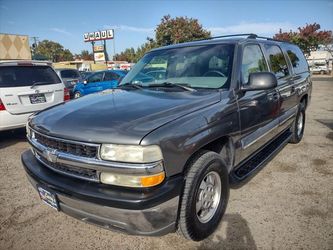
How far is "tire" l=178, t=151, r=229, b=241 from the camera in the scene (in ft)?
7.73

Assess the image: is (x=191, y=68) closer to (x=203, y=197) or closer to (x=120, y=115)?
(x=120, y=115)

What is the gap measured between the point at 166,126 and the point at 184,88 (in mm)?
1044

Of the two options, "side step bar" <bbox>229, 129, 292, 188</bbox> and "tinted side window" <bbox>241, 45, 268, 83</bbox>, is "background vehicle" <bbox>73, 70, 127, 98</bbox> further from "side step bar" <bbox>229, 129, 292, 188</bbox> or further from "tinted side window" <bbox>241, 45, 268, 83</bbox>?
"tinted side window" <bbox>241, 45, 268, 83</bbox>

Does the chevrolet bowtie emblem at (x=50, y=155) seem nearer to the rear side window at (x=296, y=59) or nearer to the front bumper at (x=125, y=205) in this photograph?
the front bumper at (x=125, y=205)

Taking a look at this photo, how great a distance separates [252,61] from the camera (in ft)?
12.1

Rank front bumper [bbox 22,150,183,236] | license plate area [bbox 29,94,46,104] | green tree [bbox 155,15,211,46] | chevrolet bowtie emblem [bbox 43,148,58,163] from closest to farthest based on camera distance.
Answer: front bumper [bbox 22,150,183,236]
chevrolet bowtie emblem [bbox 43,148,58,163]
license plate area [bbox 29,94,46,104]
green tree [bbox 155,15,211,46]

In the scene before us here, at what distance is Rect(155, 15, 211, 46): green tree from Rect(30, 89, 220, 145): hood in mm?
29257

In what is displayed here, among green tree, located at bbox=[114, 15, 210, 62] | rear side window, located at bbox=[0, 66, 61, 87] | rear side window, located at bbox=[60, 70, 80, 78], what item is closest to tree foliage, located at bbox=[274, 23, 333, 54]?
green tree, located at bbox=[114, 15, 210, 62]

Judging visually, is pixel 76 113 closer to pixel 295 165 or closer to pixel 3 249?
pixel 3 249

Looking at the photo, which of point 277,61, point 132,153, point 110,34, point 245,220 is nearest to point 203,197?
point 245,220

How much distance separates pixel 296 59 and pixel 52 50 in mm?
85882

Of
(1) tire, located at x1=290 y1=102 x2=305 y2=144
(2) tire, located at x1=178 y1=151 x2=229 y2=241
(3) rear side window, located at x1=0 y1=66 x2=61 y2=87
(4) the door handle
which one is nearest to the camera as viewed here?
(2) tire, located at x1=178 y1=151 x2=229 y2=241

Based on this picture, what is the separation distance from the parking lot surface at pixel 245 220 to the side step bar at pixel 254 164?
1.13ft

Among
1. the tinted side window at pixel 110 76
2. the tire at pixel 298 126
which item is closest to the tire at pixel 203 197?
the tire at pixel 298 126
